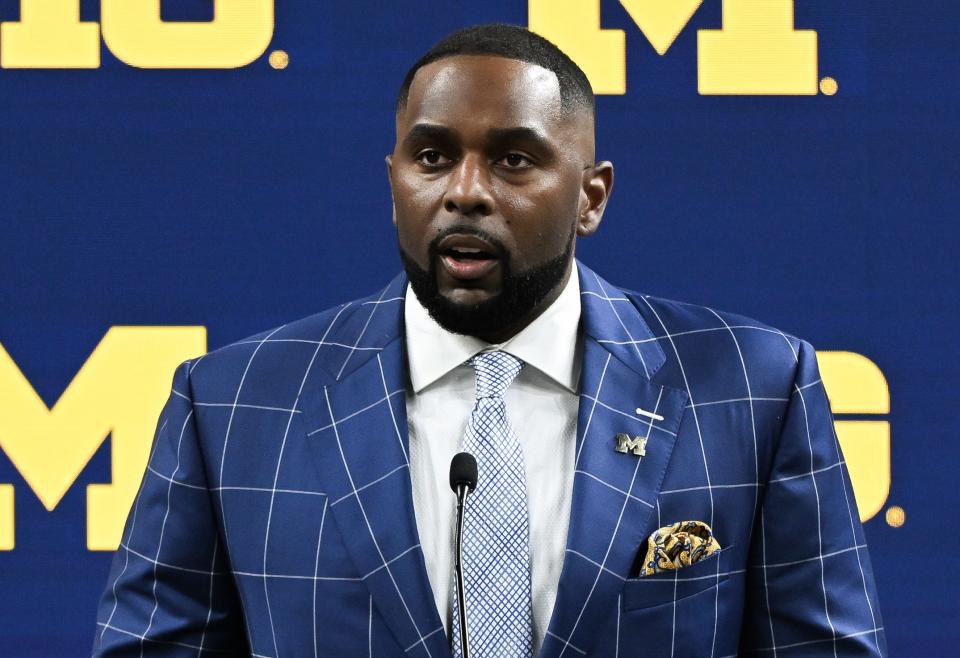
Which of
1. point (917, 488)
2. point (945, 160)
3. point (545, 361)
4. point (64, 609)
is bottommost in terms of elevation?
point (64, 609)

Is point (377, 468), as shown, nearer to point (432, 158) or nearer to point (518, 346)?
point (518, 346)

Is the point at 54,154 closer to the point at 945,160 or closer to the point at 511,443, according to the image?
the point at 511,443

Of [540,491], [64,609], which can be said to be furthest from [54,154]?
[540,491]

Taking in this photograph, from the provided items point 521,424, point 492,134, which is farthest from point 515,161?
point 521,424

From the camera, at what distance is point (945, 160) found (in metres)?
2.50

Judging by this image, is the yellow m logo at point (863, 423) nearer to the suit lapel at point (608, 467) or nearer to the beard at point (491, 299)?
the suit lapel at point (608, 467)

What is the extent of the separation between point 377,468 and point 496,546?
0.54 ft

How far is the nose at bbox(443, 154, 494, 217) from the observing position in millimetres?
1465

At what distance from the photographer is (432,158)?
1518 mm

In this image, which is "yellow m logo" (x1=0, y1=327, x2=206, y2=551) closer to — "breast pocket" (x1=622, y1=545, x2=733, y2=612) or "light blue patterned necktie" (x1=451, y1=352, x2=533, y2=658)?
"light blue patterned necktie" (x1=451, y1=352, x2=533, y2=658)

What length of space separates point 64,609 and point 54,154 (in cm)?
87

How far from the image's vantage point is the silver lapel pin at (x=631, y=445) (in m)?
1.52

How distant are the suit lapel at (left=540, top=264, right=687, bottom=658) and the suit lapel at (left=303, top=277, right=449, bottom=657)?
0.16 m

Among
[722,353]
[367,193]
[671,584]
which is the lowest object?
[671,584]
